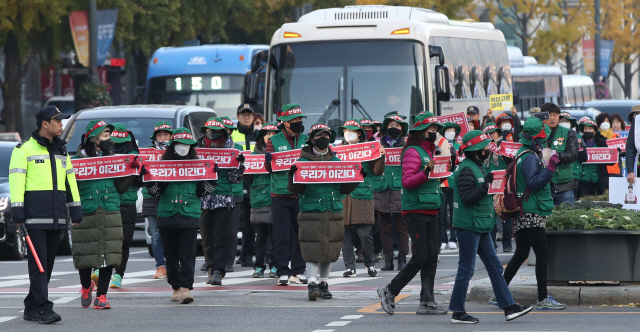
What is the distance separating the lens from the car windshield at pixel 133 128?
1588cm

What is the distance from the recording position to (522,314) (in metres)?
9.40

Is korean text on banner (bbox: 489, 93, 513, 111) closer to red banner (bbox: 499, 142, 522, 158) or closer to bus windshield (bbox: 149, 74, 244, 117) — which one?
bus windshield (bbox: 149, 74, 244, 117)

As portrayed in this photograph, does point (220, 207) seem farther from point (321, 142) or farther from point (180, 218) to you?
point (321, 142)

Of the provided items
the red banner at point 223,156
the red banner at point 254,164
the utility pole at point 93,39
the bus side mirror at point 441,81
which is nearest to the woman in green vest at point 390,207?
the red banner at point 254,164

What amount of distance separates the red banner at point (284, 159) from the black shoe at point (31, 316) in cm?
315

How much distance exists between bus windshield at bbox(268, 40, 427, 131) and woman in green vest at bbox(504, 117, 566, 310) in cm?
758

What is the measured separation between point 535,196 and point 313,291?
93.4 inches

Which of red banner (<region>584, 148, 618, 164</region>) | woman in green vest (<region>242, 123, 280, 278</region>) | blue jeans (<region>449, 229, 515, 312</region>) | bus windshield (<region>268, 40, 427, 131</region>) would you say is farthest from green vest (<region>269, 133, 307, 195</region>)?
red banner (<region>584, 148, 618, 164</region>)

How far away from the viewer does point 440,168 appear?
1007 cm

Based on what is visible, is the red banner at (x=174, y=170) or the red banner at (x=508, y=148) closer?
the red banner at (x=174, y=170)

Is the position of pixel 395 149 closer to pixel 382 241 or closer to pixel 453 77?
pixel 382 241

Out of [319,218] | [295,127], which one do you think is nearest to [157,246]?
[295,127]

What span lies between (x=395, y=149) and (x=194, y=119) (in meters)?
4.08

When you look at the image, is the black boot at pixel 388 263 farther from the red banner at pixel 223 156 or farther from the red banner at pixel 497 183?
the red banner at pixel 497 183
